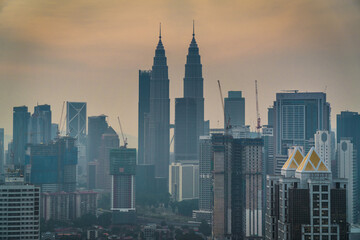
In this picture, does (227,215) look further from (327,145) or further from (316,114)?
(316,114)

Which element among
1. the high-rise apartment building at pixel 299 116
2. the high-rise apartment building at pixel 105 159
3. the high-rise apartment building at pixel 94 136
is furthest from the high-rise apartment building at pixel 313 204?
the high-rise apartment building at pixel 94 136

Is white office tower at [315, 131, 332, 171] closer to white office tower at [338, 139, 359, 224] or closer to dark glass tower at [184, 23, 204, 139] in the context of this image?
white office tower at [338, 139, 359, 224]

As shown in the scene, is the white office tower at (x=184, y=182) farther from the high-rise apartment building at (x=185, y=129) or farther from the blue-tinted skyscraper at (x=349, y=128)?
the blue-tinted skyscraper at (x=349, y=128)

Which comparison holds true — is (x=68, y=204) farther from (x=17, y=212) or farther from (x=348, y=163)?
(x=17, y=212)

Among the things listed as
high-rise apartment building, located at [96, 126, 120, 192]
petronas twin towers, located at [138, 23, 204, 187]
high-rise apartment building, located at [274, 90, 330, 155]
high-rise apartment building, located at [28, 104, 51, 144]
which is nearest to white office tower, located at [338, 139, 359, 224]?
high-rise apartment building, located at [274, 90, 330, 155]

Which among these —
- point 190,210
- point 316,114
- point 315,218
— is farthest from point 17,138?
point 315,218
